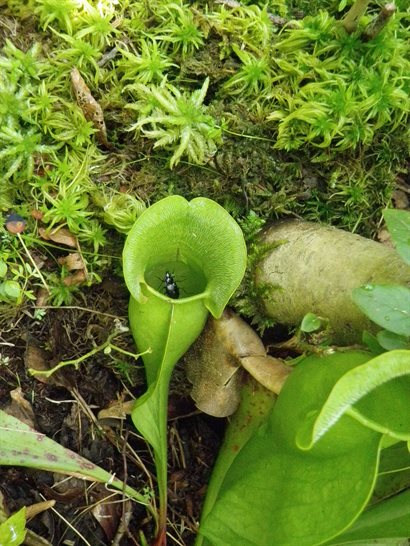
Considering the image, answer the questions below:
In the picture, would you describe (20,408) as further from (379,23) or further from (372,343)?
(379,23)

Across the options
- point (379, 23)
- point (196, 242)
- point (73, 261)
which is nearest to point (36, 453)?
point (73, 261)

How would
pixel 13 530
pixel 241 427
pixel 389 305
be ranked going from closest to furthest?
pixel 389 305, pixel 13 530, pixel 241 427

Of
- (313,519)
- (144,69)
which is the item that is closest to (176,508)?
(313,519)

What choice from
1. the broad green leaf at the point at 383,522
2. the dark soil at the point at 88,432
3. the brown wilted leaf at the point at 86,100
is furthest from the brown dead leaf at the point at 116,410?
the brown wilted leaf at the point at 86,100

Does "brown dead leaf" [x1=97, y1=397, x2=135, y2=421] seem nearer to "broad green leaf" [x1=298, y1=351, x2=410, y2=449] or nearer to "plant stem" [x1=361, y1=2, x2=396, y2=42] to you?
"broad green leaf" [x1=298, y1=351, x2=410, y2=449]

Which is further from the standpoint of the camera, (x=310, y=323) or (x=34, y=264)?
(x=34, y=264)

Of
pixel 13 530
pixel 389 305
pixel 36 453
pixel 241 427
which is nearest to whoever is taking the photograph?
pixel 389 305

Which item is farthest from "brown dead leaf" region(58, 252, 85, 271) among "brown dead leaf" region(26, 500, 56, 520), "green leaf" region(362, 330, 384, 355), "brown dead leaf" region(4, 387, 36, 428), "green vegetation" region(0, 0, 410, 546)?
"green leaf" region(362, 330, 384, 355)
